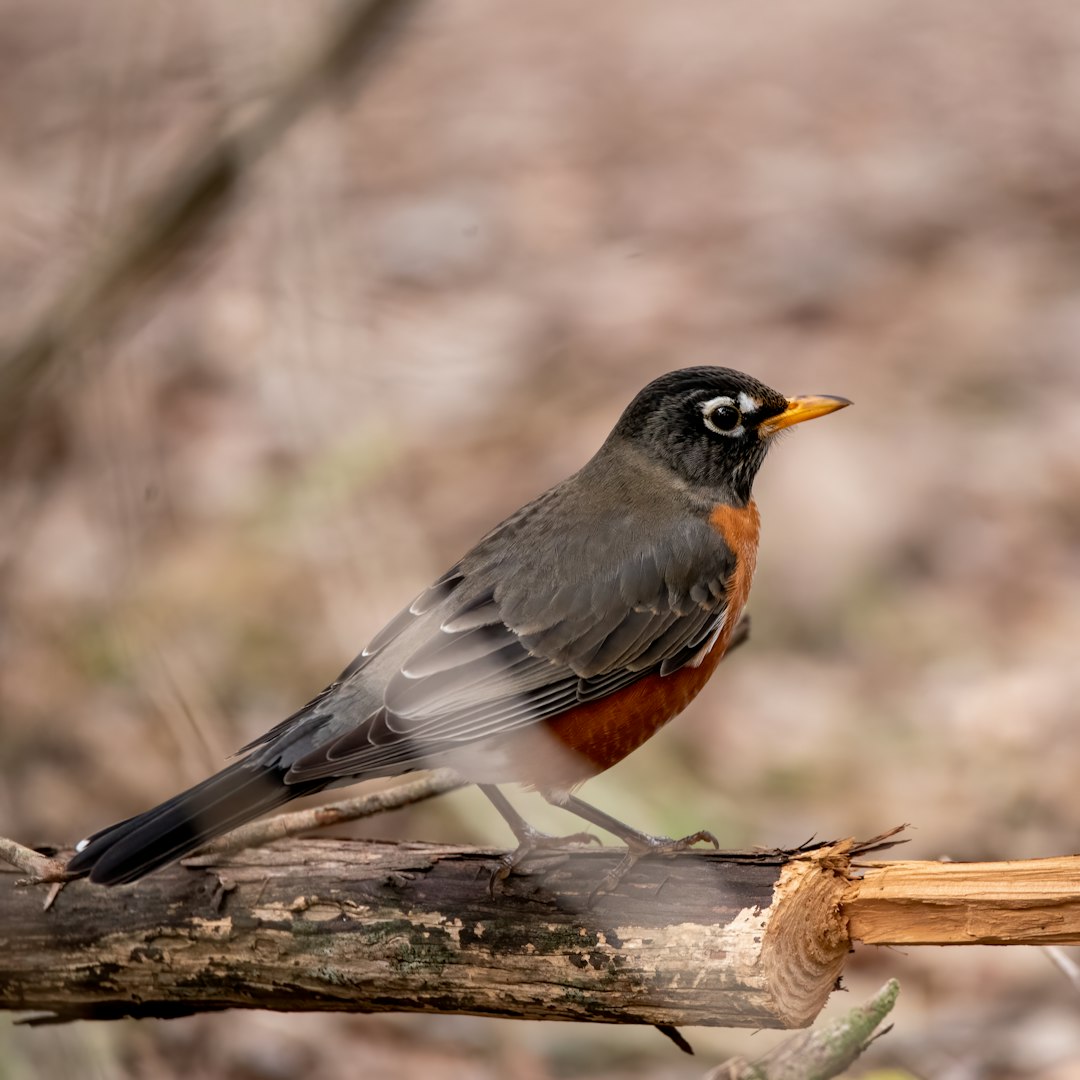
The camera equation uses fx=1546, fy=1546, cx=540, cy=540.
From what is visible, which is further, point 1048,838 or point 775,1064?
point 1048,838

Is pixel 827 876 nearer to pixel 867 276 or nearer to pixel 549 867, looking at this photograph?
pixel 549 867

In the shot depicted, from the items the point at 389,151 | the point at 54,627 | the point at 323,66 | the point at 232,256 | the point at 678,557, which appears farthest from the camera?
the point at 389,151

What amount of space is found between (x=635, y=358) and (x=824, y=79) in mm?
3896

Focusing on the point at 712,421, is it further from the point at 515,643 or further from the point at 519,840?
the point at 519,840

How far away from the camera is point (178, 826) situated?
327cm

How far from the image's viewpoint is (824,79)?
10.6m

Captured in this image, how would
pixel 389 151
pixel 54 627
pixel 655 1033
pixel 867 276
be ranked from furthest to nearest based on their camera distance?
pixel 389 151
pixel 867 276
pixel 54 627
pixel 655 1033

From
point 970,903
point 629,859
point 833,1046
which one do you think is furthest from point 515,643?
point 970,903

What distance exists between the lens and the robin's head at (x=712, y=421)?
15.0 feet

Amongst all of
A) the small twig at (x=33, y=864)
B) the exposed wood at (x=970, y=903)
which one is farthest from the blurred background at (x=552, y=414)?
the exposed wood at (x=970, y=903)

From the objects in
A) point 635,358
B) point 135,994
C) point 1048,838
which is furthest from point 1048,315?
point 135,994

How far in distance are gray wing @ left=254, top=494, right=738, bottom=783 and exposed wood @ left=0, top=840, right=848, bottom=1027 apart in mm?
277

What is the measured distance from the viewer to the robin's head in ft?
15.0

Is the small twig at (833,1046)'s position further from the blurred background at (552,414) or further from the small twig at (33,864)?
the small twig at (33,864)
